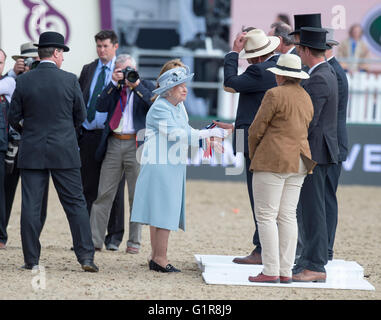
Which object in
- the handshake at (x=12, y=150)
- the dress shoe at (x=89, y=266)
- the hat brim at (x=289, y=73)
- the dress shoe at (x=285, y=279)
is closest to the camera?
the hat brim at (x=289, y=73)

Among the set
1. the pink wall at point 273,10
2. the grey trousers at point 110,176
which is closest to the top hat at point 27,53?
the grey trousers at point 110,176

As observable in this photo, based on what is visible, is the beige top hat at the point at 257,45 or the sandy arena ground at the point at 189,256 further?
the beige top hat at the point at 257,45

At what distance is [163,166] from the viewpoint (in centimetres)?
638

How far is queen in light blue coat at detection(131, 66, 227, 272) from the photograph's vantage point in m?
6.36

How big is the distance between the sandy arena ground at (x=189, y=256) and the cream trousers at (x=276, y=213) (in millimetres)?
247

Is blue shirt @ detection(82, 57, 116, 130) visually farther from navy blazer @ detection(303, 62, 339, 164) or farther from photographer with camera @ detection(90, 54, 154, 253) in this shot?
navy blazer @ detection(303, 62, 339, 164)

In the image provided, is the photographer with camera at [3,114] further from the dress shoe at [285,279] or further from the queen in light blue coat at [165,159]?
the dress shoe at [285,279]

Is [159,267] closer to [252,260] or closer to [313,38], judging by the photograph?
[252,260]

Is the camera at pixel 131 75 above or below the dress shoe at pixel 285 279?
above

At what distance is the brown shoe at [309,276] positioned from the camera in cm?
617

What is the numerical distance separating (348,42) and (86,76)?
7.01 m

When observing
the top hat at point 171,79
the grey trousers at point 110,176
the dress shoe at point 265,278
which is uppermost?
the top hat at point 171,79

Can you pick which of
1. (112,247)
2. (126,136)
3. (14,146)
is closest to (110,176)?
(126,136)

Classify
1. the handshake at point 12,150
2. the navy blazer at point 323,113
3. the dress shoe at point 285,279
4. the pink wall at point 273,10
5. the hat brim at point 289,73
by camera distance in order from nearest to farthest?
the hat brim at point 289,73 → the navy blazer at point 323,113 → the dress shoe at point 285,279 → the handshake at point 12,150 → the pink wall at point 273,10
